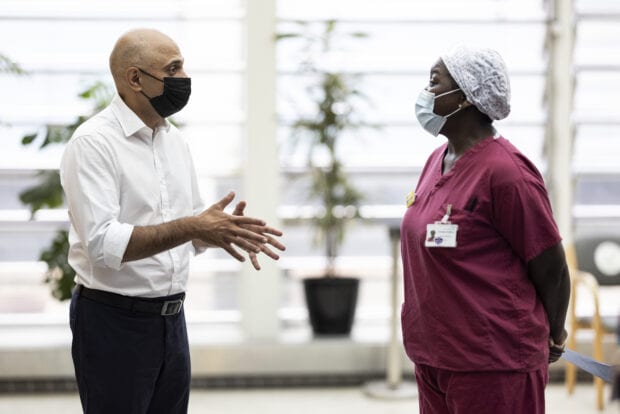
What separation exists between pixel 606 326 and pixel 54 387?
3421mm

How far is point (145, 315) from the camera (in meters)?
2.47

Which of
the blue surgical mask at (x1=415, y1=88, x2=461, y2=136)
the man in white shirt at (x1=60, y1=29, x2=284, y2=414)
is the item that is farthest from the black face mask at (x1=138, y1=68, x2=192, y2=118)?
the blue surgical mask at (x1=415, y1=88, x2=461, y2=136)

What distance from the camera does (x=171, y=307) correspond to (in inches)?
99.9

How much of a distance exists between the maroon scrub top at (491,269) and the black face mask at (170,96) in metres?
0.87

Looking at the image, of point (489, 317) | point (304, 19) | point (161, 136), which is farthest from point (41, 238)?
point (489, 317)

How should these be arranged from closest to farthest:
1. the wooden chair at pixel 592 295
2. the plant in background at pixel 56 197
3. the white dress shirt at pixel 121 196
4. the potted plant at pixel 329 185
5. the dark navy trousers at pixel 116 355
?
1. the white dress shirt at pixel 121 196
2. the dark navy trousers at pixel 116 355
3. the wooden chair at pixel 592 295
4. the plant in background at pixel 56 197
5. the potted plant at pixel 329 185

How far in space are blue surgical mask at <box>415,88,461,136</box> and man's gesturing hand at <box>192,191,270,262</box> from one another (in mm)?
592

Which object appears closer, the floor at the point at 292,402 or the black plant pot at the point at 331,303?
the floor at the point at 292,402

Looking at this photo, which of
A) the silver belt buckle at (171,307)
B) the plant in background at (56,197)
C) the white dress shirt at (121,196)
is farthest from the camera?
the plant in background at (56,197)

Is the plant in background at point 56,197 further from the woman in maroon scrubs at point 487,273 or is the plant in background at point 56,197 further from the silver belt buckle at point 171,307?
the woman in maroon scrubs at point 487,273

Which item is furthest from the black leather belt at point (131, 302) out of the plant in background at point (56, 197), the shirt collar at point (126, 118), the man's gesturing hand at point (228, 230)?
the plant in background at point (56, 197)

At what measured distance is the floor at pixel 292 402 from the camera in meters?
4.71

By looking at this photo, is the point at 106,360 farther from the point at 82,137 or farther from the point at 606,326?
the point at 606,326

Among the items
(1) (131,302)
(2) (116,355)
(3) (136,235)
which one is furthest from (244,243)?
(2) (116,355)
